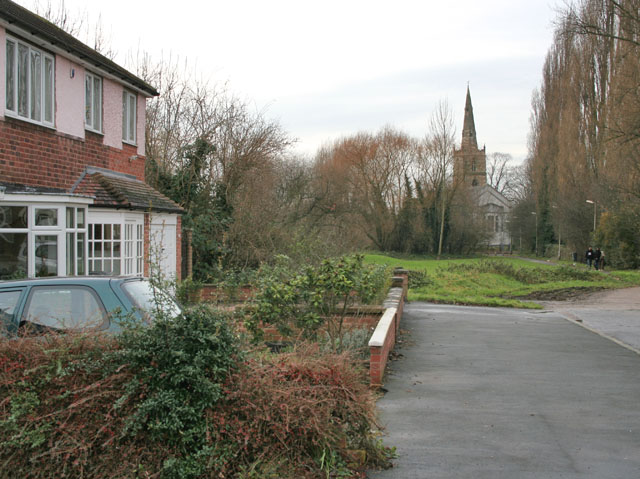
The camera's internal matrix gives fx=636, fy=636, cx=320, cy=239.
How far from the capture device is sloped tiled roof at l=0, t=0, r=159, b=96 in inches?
447

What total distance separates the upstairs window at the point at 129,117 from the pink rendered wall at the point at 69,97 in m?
2.60

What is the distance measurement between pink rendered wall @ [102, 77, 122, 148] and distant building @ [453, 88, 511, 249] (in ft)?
146

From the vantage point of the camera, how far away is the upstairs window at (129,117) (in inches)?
671

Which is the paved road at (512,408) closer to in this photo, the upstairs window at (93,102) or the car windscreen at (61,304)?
the car windscreen at (61,304)

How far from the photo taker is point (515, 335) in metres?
14.5

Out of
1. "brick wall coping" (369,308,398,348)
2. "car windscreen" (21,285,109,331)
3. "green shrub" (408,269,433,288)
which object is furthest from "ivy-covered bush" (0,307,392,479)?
"green shrub" (408,269,433,288)

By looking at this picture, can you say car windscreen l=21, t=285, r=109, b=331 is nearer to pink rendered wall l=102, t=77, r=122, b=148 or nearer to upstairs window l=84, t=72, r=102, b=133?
upstairs window l=84, t=72, r=102, b=133

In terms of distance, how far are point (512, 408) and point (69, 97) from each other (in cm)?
1115

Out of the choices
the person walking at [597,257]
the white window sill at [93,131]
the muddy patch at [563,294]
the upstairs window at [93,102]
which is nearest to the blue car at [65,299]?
the white window sill at [93,131]

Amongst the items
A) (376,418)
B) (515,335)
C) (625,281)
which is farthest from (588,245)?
(376,418)

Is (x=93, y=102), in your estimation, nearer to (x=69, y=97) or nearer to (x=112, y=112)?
(x=112, y=112)

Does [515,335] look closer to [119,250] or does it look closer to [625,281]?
[119,250]

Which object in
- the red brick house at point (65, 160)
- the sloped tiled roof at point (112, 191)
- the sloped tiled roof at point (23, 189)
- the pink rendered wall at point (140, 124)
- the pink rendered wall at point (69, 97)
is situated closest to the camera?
the sloped tiled roof at point (23, 189)

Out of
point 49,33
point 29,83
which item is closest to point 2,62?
point 29,83
